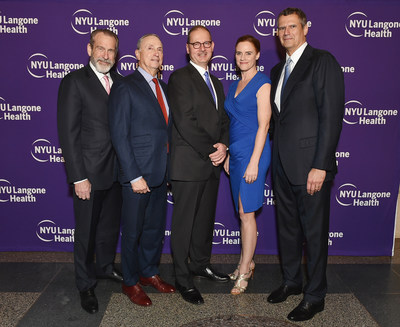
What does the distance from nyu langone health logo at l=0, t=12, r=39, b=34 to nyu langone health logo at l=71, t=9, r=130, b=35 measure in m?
0.36

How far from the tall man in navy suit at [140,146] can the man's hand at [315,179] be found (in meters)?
1.02

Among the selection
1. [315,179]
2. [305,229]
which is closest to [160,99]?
[315,179]

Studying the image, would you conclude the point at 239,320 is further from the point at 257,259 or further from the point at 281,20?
the point at 281,20

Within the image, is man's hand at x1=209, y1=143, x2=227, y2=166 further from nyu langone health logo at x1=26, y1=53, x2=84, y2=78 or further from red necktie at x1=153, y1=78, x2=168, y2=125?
nyu langone health logo at x1=26, y1=53, x2=84, y2=78

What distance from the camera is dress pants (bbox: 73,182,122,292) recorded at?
274cm

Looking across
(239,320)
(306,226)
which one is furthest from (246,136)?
(239,320)

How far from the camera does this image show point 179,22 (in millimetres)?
3479

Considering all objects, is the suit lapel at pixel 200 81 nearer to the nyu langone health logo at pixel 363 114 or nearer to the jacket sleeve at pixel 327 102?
the jacket sleeve at pixel 327 102

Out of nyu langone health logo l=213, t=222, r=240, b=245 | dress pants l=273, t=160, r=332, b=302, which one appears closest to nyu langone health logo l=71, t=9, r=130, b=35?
dress pants l=273, t=160, r=332, b=302

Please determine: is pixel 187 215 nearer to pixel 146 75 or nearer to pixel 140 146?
pixel 140 146

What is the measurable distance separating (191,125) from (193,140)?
0.36ft

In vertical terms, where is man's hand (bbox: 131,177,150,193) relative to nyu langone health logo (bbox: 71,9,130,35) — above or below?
below

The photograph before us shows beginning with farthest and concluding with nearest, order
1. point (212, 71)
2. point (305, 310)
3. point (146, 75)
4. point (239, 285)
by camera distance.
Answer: point (212, 71)
point (239, 285)
point (146, 75)
point (305, 310)

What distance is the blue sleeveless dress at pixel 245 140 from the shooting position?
276 centimetres
